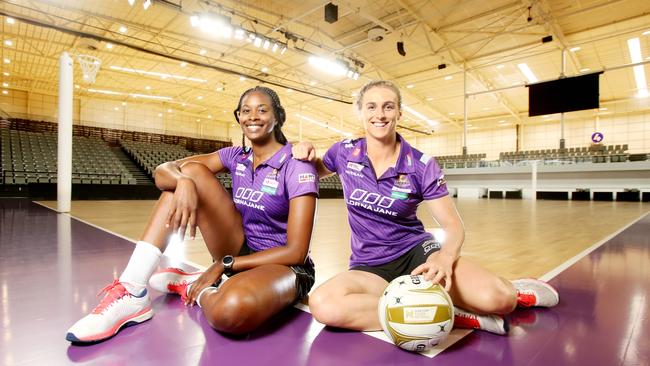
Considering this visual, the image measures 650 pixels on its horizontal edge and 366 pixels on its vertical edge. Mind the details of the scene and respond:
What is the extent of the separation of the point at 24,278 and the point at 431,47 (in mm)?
13307

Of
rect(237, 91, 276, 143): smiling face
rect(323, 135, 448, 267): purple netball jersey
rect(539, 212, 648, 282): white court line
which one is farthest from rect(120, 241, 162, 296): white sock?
rect(539, 212, 648, 282): white court line

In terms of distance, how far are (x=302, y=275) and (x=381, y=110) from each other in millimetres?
824

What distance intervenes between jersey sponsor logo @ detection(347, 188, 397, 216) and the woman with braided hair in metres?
0.20

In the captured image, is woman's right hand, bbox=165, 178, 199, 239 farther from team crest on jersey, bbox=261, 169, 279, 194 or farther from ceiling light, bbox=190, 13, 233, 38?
ceiling light, bbox=190, 13, 233, 38

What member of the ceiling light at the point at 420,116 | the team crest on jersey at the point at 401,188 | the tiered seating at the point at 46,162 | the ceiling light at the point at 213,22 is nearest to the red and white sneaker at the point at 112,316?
the team crest on jersey at the point at 401,188

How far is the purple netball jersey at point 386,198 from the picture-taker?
1.56 metres

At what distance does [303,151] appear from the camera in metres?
1.64

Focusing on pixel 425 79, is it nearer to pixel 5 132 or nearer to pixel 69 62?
pixel 69 62

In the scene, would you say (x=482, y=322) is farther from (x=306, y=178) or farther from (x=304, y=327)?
(x=306, y=178)

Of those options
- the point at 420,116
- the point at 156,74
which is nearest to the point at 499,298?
the point at 156,74

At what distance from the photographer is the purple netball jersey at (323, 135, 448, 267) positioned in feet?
5.10

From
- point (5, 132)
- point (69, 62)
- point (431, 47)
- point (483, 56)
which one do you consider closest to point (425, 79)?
point (483, 56)

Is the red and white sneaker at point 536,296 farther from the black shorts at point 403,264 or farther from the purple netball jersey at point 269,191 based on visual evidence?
the purple netball jersey at point 269,191

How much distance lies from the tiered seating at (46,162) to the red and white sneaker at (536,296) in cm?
1336
